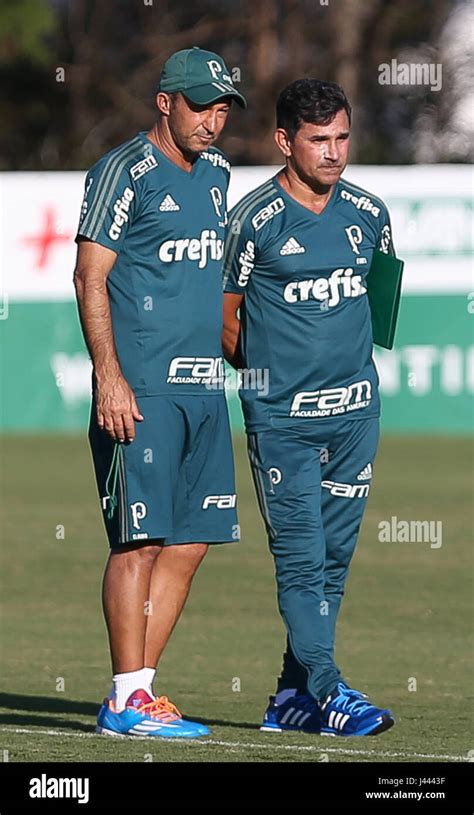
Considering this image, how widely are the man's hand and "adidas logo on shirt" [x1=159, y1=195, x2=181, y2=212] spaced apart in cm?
62

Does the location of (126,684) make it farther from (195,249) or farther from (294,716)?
(195,249)

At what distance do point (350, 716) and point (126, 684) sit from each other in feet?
2.63

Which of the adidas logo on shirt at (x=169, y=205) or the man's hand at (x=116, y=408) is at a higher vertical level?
the adidas logo on shirt at (x=169, y=205)

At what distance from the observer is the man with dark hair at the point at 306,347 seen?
7.30m

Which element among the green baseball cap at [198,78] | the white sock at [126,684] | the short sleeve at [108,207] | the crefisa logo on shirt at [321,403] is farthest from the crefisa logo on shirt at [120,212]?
the white sock at [126,684]

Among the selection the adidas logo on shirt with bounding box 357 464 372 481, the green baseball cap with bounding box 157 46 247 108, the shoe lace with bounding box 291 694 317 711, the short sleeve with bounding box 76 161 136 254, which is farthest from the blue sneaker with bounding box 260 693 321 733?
the green baseball cap with bounding box 157 46 247 108

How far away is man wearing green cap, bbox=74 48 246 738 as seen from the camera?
698 cm

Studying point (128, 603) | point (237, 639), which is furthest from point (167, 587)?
point (237, 639)

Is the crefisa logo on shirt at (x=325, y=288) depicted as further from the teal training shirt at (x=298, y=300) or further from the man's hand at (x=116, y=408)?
the man's hand at (x=116, y=408)

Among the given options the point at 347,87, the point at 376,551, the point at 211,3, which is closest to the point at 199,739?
the point at 376,551

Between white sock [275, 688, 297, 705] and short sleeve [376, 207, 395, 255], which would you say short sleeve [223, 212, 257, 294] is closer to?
short sleeve [376, 207, 395, 255]

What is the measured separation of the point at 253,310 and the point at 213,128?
711 millimetres
